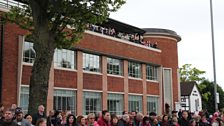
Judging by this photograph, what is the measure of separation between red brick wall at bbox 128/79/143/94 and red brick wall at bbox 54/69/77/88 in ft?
26.8

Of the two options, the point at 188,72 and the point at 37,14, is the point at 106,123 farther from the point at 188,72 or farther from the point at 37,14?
the point at 188,72

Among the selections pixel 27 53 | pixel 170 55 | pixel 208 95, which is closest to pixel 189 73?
pixel 208 95

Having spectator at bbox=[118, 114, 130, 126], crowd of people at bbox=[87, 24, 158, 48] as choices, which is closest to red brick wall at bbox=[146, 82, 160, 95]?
crowd of people at bbox=[87, 24, 158, 48]

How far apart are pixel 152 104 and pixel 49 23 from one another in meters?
24.5

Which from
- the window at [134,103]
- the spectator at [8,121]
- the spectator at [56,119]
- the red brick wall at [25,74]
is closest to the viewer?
the spectator at [8,121]

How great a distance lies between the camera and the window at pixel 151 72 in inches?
1618

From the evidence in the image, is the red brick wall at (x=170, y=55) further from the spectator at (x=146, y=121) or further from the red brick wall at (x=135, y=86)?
the spectator at (x=146, y=121)

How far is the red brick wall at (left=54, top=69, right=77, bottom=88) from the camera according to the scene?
29.1 metres

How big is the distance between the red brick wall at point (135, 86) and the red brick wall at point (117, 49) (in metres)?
2.13

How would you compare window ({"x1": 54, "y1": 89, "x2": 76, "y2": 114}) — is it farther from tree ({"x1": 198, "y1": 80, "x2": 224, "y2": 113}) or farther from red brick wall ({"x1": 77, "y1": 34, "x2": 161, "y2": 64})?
tree ({"x1": 198, "y1": 80, "x2": 224, "y2": 113})

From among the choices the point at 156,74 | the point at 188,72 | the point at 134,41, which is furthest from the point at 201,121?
the point at 188,72

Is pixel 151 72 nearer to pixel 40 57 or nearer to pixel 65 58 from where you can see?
pixel 65 58

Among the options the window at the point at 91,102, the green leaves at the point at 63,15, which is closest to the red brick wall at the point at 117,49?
the window at the point at 91,102

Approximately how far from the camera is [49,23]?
1822cm
